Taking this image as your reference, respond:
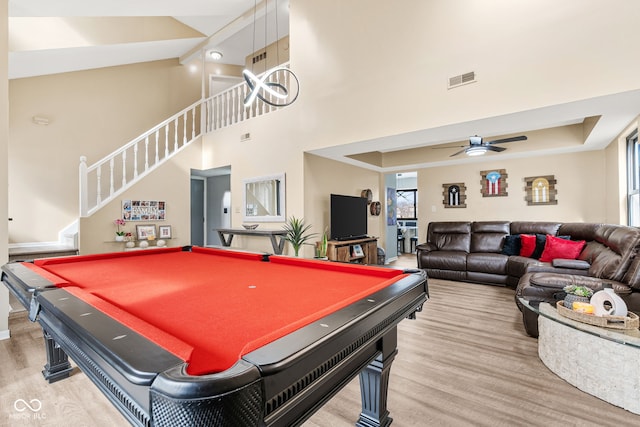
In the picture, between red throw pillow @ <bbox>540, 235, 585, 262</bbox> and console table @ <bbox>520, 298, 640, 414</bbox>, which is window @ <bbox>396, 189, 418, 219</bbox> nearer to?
red throw pillow @ <bbox>540, 235, 585, 262</bbox>

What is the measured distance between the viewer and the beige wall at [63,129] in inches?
201

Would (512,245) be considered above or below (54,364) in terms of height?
above

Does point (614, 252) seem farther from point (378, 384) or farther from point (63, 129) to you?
point (63, 129)

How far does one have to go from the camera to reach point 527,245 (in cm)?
509

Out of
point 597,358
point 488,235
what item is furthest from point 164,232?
point 597,358

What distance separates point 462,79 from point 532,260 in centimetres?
293

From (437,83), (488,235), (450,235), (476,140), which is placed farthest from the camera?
(450,235)

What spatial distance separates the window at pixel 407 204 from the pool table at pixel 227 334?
9.61m

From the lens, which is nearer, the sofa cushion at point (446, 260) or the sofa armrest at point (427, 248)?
the sofa cushion at point (446, 260)

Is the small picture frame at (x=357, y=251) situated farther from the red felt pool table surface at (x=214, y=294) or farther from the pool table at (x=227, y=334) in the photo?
the pool table at (x=227, y=334)

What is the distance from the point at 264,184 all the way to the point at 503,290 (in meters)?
4.22

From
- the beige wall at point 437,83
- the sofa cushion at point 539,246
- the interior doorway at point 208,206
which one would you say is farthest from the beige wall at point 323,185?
the sofa cushion at point 539,246

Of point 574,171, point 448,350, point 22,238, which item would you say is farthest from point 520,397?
point 22,238

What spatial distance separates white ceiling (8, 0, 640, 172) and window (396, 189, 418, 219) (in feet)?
14.4
